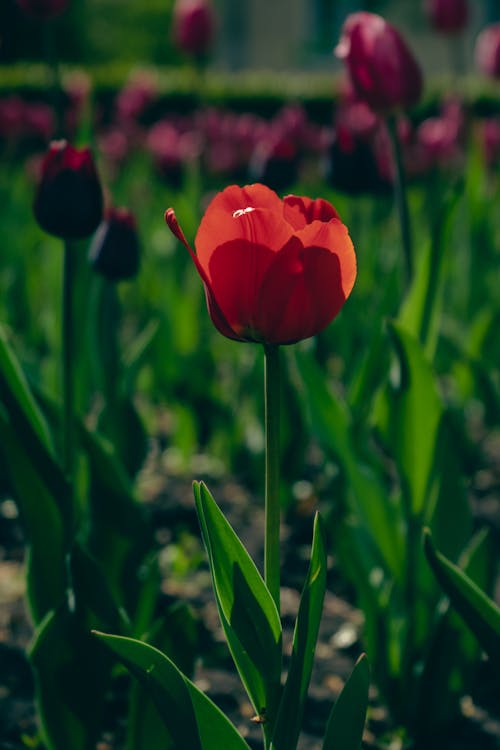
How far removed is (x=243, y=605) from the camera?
34.7 inches

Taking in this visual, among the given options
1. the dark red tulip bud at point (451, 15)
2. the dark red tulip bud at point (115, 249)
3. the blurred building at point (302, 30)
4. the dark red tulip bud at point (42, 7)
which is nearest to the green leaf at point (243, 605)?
the dark red tulip bud at point (115, 249)

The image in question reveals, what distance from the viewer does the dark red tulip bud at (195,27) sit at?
14.5ft

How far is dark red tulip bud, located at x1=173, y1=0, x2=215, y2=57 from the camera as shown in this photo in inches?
174

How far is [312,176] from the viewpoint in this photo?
552 centimetres

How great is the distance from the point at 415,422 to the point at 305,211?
0.52 metres

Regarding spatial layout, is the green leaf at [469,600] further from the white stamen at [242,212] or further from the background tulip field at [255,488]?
the white stamen at [242,212]

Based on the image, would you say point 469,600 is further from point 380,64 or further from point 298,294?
point 380,64

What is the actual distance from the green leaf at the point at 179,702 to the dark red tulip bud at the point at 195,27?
402 centimetres

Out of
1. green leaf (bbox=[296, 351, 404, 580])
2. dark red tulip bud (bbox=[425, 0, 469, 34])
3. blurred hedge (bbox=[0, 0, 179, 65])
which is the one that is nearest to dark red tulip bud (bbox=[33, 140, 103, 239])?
green leaf (bbox=[296, 351, 404, 580])

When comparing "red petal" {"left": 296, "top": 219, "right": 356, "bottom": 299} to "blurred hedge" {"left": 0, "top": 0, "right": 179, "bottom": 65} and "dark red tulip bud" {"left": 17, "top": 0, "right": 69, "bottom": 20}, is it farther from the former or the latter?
"blurred hedge" {"left": 0, "top": 0, "right": 179, "bottom": 65}

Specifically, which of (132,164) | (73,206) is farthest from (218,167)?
(73,206)

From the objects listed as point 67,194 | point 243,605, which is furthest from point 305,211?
point 67,194

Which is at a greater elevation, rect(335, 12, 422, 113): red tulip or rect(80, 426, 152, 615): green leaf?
rect(335, 12, 422, 113): red tulip

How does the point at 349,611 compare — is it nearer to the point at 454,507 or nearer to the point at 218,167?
the point at 454,507
